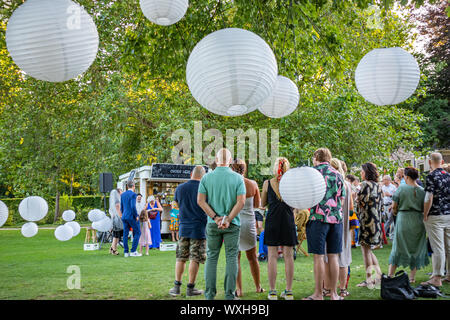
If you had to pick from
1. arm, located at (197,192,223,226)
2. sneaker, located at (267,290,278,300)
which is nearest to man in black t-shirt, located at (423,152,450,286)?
sneaker, located at (267,290,278,300)

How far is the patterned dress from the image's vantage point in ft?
18.3

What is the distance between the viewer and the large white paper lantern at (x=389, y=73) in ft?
11.9

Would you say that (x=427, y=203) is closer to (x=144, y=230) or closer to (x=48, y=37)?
(x=48, y=37)

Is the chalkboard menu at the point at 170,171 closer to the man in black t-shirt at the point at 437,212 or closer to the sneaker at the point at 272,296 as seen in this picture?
the man in black t-shirt at the point at 437,212

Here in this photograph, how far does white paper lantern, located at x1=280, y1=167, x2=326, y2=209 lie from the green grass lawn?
1704 mm

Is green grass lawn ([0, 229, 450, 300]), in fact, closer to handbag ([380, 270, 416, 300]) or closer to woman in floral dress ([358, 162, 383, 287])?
handbag ([380, 270, 416, 300])

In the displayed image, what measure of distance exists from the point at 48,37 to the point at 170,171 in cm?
1230

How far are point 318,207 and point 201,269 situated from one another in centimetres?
367

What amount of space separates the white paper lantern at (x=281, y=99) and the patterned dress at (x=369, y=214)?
2.24 metres

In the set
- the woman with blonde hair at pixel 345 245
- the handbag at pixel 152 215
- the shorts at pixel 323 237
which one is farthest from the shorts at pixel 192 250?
the handbag at pixel 152 215

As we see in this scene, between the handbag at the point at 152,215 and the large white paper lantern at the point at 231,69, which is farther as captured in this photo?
the handbag at the point at 152,215

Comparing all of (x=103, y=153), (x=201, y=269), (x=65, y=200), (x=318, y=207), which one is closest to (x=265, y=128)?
(x=103, y=153)

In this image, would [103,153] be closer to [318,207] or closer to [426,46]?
[318,207]

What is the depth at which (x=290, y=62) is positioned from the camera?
7.38 m
